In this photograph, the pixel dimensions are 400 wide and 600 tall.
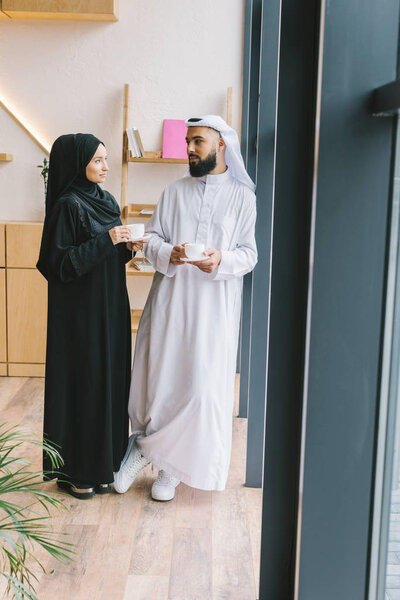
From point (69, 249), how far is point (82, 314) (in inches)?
11.0

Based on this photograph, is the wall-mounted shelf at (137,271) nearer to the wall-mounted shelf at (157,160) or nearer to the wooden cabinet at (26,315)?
the wooden cabinet at (26,315)

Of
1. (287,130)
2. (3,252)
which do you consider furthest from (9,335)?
(287,130)

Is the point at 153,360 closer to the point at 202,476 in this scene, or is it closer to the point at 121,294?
the point at 121,294

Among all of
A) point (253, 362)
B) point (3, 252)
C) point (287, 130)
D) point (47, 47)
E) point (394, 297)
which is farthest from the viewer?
point (47, 47)

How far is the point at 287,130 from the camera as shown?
136cm

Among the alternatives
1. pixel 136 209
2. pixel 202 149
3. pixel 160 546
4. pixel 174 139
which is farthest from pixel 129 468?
pixel 174 139

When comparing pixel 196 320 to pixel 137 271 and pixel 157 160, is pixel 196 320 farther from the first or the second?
pixel 157 160

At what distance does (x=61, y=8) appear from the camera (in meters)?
4.75

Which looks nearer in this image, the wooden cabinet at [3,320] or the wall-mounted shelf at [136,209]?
the wooden cabinet at [3,320]

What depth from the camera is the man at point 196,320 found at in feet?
9.02

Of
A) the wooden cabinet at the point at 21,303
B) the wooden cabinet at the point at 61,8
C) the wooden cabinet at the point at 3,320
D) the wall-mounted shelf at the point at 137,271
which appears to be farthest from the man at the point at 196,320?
the wooden cabinet at the point at 61,8

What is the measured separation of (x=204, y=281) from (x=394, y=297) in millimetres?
1670

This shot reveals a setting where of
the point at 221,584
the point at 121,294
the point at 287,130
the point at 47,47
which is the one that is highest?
the point at 47,47

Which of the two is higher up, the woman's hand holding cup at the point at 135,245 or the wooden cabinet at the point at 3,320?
the woman's hand holding cup at the point at 135,245
